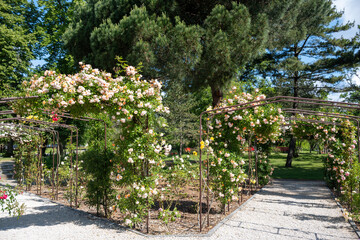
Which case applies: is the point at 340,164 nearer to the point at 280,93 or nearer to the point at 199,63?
the point at 199,63

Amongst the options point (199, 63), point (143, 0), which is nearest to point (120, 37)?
point (143, 0)

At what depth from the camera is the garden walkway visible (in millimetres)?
4328

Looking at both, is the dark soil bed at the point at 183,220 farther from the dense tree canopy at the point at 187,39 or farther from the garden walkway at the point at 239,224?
the dense tree canopy at the point at 187,39

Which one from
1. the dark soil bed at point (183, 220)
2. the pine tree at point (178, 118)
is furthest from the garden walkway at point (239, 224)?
the pine tree at point (178, 118)

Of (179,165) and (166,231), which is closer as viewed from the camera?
(166,231)

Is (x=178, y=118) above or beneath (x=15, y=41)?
beneath

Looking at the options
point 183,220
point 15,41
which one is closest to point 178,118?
point 15,41

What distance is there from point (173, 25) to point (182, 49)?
1.19 meters

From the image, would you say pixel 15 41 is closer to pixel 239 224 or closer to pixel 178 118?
pixel 178 118

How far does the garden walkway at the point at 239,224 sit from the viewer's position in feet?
14.2

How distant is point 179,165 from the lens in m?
5.18

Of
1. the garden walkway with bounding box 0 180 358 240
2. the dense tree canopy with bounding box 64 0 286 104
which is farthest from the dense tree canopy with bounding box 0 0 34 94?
the garden walkway with bounding box 0 180 358 240

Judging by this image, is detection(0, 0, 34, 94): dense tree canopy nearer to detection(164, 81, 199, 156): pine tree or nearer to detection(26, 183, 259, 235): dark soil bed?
detection(26, 183, 259, 235): dark soil bed

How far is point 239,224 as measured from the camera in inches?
195
